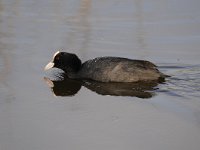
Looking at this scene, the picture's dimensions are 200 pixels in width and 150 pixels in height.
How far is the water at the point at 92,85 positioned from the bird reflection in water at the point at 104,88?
0.22ft

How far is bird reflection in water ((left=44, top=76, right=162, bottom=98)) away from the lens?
7350 mm

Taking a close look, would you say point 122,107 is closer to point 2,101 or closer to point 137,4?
point 2,101

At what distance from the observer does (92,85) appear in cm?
787

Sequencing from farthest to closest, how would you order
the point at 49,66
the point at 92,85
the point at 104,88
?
the point at 49,66
the point at 92,85
the point at 104,88

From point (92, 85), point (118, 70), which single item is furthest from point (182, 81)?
point (92, 85)

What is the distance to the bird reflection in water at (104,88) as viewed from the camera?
735 cm

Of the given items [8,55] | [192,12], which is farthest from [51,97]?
[192,12]

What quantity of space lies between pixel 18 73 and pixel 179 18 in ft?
12.6

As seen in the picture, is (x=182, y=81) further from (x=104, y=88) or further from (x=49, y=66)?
(x=49, y=66)

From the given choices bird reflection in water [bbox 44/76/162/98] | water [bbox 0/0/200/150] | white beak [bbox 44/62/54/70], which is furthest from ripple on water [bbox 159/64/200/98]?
white beak [bbox 44/62/54/70]

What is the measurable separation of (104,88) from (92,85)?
259 millimetres

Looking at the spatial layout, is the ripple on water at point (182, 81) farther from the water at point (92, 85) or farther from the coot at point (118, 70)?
the coot at point (118, 70)

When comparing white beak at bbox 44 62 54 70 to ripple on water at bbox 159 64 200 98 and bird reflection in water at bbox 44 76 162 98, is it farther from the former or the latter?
ripple on water at bbox 159 64 200 98

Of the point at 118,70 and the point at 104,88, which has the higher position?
the point at 118,70
